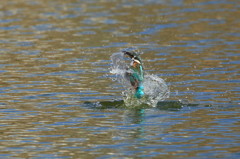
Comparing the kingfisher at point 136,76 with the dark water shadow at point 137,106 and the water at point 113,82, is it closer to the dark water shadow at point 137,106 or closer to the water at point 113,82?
the dark water shadow at point 137,106

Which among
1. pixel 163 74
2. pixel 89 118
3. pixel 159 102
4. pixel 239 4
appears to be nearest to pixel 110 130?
pixel 89 118

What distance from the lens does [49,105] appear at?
1608 centimetres

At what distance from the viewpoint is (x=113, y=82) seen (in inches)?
752

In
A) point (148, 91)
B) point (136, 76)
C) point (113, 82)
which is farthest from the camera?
point (113, 82)

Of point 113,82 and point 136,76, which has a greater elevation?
point 136,76

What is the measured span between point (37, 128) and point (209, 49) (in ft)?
33.5

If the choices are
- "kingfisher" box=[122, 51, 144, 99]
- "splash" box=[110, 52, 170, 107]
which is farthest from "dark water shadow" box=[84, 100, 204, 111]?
"kingfisher" box=[122, 51, 144, 99]

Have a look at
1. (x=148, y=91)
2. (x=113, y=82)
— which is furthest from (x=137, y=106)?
(x=113, y=82)

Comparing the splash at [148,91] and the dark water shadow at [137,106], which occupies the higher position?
the splash at [148,91]

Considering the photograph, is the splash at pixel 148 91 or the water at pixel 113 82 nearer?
the water at pixel 113 82

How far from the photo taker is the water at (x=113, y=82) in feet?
41.4

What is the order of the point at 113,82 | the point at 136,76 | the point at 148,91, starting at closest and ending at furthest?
the point at 136,76
the point at 148,91
the point at 113,82

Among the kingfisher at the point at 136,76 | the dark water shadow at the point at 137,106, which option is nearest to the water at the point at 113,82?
the dark water shadow at the point at 137,106

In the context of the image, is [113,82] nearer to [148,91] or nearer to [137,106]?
[148,91]
